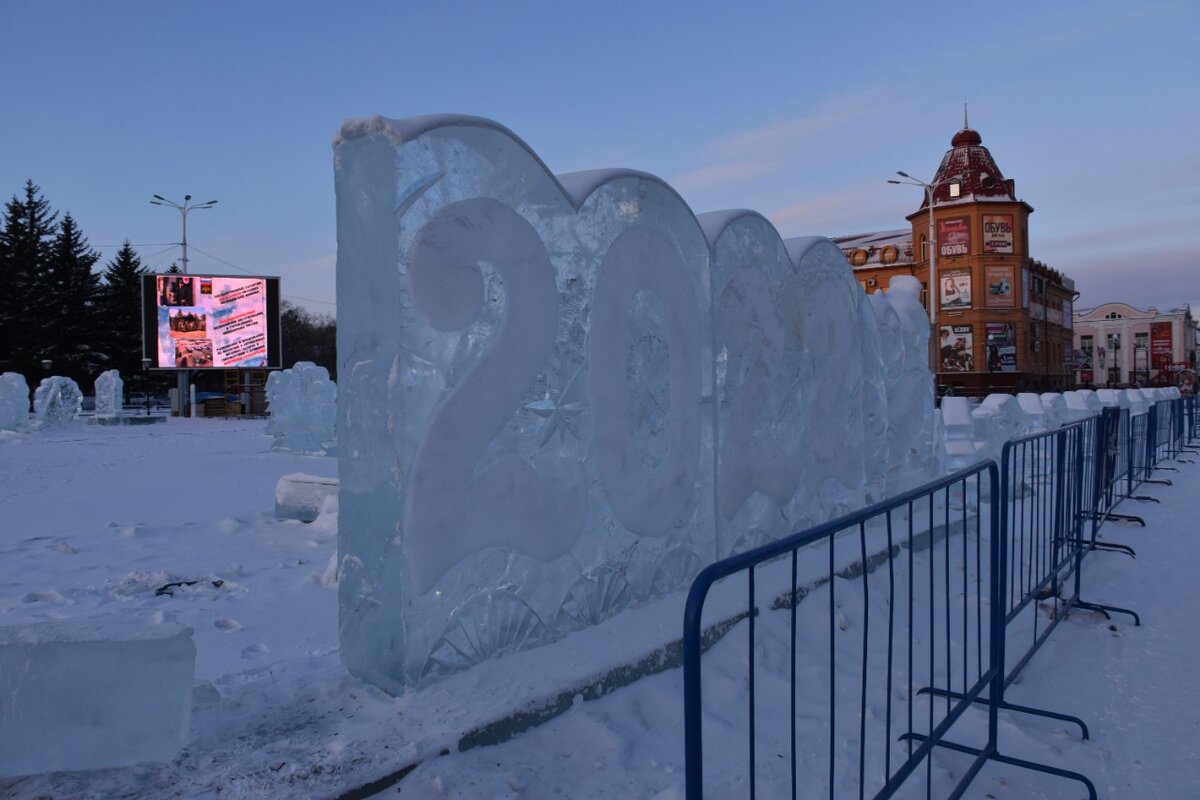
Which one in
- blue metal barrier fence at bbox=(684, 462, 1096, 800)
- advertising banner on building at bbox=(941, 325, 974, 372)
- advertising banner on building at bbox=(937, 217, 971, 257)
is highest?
advertising banner on building at bbox=(937, 217, 971, 257)

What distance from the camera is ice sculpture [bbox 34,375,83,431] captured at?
65.8 feet

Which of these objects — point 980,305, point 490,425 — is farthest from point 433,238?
point 980,305

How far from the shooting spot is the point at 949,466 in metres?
8.77

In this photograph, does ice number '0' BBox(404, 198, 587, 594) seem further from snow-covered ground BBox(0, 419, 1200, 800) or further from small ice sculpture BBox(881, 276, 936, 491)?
small ice sculpture BBox(881, 276, 936, 491)

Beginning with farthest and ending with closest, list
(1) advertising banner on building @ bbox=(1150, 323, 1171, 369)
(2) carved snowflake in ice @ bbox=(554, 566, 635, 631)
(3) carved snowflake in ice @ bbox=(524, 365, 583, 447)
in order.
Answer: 1. (1) advertising banner on building @ bbox=(1150, 323, 1171, 369)
2. (2) carved snowflake in ice @ bbox=(554, 566, 635, 631)
3. (3) carved snowflake in ice @ bbox=(524, 365, 583, 447)

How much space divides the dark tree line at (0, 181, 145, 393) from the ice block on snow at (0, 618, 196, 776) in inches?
1675

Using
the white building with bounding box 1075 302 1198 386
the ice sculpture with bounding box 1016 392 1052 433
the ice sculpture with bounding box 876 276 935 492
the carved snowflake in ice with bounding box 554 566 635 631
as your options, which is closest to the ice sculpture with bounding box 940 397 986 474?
the ice sculpture with bounding box 1016 392 1052 433

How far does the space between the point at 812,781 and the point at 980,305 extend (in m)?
43.4

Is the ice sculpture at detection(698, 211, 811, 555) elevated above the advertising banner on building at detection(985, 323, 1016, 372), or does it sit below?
below

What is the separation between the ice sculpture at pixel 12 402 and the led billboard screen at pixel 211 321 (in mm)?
7629

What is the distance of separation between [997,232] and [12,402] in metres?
42.4

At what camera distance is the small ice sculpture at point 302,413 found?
1482 cm

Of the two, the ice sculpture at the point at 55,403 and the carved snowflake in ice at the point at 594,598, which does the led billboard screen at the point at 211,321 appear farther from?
the carved snowflake in ice at the point at 594,598

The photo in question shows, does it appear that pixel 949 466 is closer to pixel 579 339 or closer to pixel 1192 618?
pixel 1192 618
